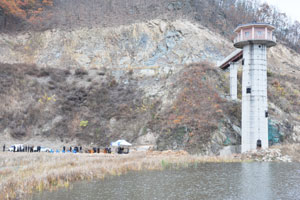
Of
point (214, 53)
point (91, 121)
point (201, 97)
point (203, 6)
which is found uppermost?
point (203, 6)

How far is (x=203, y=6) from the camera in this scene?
76750mm

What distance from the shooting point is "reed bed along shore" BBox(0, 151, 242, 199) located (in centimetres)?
1773

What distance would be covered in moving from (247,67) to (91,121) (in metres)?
24.1

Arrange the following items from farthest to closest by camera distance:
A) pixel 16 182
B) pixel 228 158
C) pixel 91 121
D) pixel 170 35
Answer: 1. pixel 170 35
2. pixel 91 121
3. pixel 228 158
4. pixel 16 182

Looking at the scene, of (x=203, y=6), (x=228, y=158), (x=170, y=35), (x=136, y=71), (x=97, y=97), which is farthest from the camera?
(x=203, y=6)

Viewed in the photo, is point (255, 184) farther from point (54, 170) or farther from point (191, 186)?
point (54, 170)

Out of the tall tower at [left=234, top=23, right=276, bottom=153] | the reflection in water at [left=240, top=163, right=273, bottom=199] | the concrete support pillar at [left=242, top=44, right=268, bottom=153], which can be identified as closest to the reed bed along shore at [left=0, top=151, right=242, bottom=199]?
the concrete support pillar at [left=242, top=44, right=268, bottom=153]

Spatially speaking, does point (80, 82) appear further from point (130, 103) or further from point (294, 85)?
point (294, 85)

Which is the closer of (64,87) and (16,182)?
(16,182)

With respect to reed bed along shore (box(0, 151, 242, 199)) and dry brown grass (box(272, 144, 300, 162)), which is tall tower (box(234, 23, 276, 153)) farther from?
reed bed along shore (box(0, 151, 242, 199))

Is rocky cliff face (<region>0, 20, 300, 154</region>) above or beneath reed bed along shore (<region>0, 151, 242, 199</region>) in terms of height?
above

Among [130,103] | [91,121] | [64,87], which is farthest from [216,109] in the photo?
[64,87]

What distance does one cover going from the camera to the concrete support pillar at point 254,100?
39.2 meters

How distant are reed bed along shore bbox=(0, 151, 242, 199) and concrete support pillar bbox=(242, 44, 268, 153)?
4.61m
